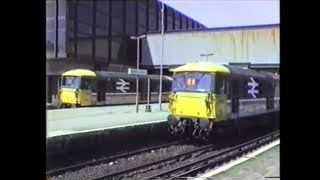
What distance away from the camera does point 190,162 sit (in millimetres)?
9023

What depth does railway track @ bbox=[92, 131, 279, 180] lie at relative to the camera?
7582mm

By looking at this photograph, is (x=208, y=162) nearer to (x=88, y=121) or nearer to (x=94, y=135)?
(x=94, y=135)

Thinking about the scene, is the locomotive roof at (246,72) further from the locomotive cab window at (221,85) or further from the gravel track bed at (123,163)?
the gravel track bed at (123,163)

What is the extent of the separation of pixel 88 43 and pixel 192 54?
27.0ft

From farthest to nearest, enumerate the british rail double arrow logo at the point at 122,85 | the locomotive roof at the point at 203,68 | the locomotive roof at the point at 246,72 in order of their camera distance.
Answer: the british rail double arrow logo at the point at 122,85, the locomotive roof at the point at 246,72, the locomotive roof at the point at 203,68

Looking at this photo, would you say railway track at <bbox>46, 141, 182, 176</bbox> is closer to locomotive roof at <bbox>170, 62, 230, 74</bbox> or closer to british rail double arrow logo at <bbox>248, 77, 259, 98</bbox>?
locomotive roof at <bbox>170, 62, 230, 74</bbox>

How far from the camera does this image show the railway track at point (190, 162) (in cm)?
758

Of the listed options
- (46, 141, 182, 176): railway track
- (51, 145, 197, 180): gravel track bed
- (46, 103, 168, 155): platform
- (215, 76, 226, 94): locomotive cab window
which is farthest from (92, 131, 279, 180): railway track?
(46, 103, 168, 155): platform

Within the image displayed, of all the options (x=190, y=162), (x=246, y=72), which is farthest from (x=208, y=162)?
(x=246, y=72)

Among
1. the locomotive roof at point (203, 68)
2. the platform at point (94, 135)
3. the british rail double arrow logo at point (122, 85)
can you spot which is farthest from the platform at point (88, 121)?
the british rail double arrow logo at point (122, 85)
